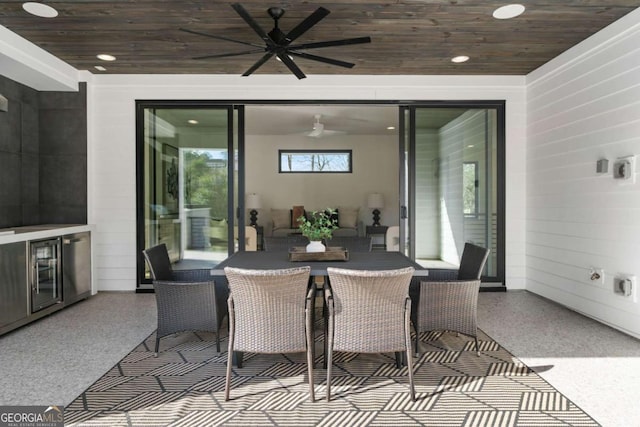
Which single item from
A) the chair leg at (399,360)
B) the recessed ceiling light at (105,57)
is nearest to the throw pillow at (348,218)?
the recessed ceiling light at (105,57)

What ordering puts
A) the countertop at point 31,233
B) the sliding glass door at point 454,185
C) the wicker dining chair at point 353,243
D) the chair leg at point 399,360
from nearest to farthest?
the chair leg at point 399,360 < the countertop at point 31,233 < the wicker dining chair at point 353,243 < the sliding glass door at point 454,185

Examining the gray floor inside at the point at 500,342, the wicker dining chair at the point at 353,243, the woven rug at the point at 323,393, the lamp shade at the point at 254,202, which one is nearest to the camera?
the woven rug at the point at 323,393

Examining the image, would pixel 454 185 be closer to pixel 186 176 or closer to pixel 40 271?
pixel 186 176

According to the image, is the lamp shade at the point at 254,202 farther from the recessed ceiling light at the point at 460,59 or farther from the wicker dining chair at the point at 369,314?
the wicker dining chair at the point at 369,314

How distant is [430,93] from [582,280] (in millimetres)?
2738

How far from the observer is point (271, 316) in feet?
7.54

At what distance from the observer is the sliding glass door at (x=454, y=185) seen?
5191 mm

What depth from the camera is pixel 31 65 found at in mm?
4059

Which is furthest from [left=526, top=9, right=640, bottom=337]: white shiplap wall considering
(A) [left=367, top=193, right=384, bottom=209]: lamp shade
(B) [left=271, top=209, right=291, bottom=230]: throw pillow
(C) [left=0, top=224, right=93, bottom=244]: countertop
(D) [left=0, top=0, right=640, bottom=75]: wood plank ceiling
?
(C) [left=0, top=224, right=93, bottom=244]: countertop

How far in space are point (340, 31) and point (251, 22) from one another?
1.22 metres

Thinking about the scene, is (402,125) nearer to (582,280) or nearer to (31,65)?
(582,280)

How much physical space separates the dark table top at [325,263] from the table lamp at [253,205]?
545 cm

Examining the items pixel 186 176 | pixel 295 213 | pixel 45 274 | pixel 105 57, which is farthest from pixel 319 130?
pixel 45 274

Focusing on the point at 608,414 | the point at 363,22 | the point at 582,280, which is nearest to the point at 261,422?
the point at 608,414
